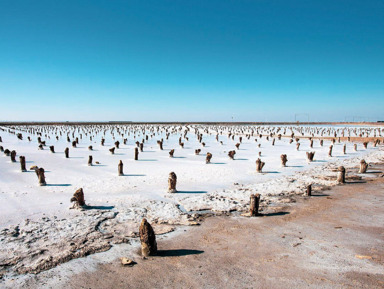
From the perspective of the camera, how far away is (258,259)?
500 cm

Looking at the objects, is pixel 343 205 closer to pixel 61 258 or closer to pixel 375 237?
pixel 375 237

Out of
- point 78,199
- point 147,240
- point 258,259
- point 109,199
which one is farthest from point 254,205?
point 78,199

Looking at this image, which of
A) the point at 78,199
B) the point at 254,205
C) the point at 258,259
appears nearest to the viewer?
the point at 258,259

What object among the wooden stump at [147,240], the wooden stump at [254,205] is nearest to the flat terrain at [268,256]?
the wooden stump at [147,240]

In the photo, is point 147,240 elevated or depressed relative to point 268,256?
elevated

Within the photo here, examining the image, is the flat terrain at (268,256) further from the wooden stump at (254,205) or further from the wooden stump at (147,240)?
the wooden stump at (254,205)

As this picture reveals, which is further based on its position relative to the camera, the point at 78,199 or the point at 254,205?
the point at 78,199

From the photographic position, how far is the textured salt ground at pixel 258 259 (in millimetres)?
4323

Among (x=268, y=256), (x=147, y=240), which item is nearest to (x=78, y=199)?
(x=147, y=240)

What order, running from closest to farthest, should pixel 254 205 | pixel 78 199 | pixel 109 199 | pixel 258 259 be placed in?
pixel 258 259 → pixel 254 205 → pixel 78 199 → pixel 109 199

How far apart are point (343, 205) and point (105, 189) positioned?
26.8 feet

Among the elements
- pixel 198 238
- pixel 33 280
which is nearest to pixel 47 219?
pixel 33 280

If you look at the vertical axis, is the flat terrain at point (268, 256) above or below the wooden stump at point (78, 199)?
below

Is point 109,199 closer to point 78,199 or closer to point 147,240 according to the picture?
point 78,199
